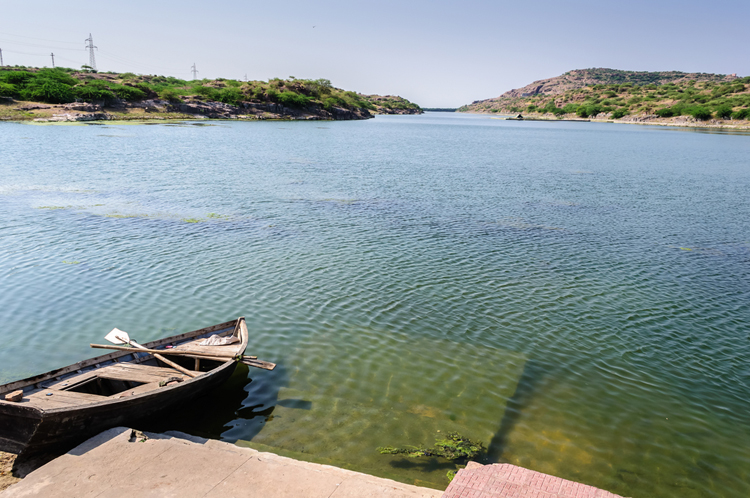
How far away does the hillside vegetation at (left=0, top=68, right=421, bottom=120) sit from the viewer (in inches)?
4358

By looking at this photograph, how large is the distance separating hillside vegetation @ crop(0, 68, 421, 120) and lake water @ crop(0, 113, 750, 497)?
9867cm

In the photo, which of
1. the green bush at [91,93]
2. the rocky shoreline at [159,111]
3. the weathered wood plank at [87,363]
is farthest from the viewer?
the green bush at [91,93]

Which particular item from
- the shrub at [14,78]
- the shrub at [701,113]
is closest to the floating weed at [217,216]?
the shrub at [14,78]

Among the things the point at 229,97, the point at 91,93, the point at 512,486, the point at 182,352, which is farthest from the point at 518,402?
the point at 229,97

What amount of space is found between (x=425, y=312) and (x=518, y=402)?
17.2 ft

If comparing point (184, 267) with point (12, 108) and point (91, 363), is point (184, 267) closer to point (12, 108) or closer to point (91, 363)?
point (91, 363)

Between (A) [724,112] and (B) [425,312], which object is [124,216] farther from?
(A) [724,112]

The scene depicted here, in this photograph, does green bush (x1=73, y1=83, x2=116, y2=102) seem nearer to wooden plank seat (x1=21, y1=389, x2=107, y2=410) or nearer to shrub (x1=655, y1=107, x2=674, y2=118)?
wooden plank seat (x1=21, y1=389, x2=107, y2=410)

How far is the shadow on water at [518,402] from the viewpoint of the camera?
9.77 m

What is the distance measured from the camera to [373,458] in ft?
30.8

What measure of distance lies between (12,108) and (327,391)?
4947 inches

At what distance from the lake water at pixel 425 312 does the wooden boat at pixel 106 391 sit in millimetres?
917

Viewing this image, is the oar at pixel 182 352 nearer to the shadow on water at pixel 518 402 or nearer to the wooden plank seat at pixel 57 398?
the wooden plank seat at pixel 57 398

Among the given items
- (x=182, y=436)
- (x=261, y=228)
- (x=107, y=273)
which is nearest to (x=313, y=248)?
(x=261, y=228)
